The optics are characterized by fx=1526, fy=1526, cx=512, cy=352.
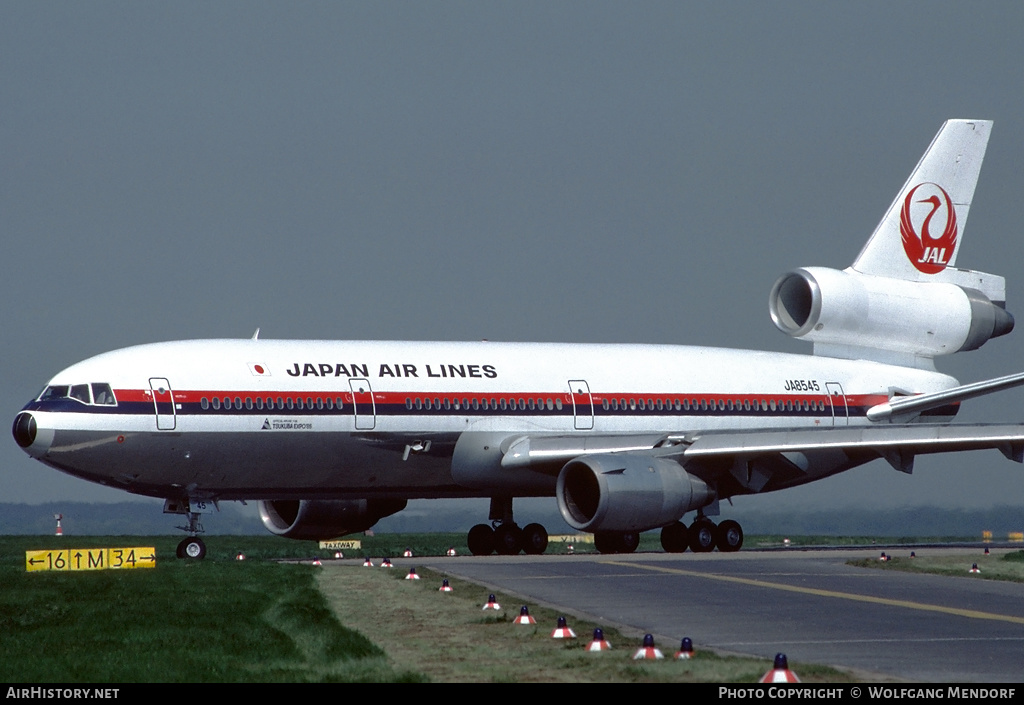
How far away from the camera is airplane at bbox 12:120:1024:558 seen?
2997 centimetres

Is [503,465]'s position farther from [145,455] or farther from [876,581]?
[876,581]

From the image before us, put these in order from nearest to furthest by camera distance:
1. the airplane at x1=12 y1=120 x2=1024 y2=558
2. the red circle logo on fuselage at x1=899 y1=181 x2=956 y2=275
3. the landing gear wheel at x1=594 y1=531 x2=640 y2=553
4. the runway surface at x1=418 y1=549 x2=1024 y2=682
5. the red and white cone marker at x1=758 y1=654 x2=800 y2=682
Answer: the red and white cone marker at x1=758 y1=654 x2=800 y2=682 → the runway surface at x1=418 y1=549 x2=1024 y2=682 → the airplane at x1=12 y1=120 x2=1024 y2=558 → the landing gear wheel at x1=594 y1=531 x2=640 y2=553 → the red circle logo on fuselage at x1=899 y1=181 x2=956 y2=275

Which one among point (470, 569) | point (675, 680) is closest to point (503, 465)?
point (470, 569)

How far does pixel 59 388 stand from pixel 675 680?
20.9 m

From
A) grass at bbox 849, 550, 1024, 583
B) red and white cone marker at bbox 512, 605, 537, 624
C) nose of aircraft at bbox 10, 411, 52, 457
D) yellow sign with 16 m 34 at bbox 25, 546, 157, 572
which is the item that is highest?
nose of aircraft at bbox 10, 411, 52, 457

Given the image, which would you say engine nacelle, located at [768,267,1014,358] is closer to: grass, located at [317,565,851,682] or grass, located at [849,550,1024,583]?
grass, located at [849,550,1024,583]

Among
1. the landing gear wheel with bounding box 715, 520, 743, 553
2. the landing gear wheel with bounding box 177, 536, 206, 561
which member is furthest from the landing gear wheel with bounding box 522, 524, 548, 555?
the landing gear wheel with bounding box 177, 536, 206, 561

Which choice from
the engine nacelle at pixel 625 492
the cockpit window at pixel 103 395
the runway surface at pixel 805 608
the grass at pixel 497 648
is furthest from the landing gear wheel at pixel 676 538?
the grass at pixel 497 648

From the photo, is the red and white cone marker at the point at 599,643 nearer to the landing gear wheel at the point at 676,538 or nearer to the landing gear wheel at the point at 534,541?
the landing gear wheel at the point at 676,538

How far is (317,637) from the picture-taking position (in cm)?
1507

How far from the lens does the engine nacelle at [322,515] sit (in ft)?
118

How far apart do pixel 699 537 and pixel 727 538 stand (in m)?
0.81

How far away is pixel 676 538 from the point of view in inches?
1359

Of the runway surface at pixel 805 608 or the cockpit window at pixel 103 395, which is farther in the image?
the cockpit window at pixel 103 395
